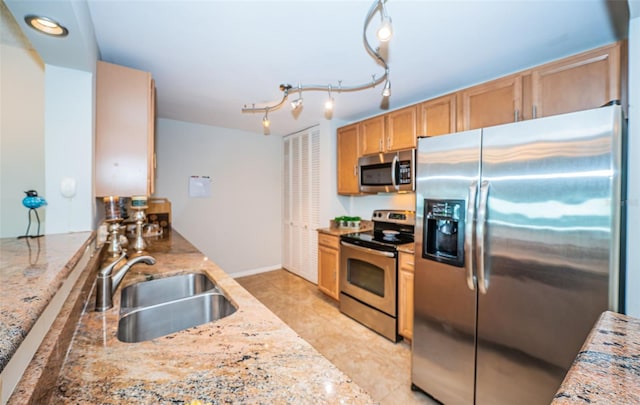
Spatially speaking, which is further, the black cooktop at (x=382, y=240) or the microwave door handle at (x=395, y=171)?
the microwave door handle at (x=395, y=171)

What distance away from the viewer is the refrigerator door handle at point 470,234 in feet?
4.80

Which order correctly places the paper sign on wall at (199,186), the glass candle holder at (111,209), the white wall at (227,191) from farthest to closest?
the paper sign on wall at (199,186)
the white wall at (227,191)
the glass candle holder at (111,209)

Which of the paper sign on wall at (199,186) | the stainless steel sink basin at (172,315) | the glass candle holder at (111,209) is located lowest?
the stainless steel sink basin at (172,315)

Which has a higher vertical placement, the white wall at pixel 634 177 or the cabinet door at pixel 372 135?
the cabinet door at pixel 372 135

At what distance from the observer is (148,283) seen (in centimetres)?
144

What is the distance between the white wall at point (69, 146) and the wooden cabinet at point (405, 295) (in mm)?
2155

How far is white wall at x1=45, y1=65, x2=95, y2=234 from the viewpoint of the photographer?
1.34m

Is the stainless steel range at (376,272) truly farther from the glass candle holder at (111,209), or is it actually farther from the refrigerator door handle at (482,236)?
the glass candle holder at (111,209)

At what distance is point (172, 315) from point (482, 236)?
1.64m

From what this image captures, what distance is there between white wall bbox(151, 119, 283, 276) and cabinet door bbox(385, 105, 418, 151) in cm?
220

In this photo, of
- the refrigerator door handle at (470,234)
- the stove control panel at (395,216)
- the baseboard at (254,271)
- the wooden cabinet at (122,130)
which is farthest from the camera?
the baseboard at (254,271)

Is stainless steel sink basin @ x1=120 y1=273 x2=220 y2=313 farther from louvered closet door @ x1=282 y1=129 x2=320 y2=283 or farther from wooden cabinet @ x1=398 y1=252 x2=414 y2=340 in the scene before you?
louvered closet door @ x1=282 y1=129 x2=320 y2=283

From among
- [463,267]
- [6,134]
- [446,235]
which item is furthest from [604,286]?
[6,134]

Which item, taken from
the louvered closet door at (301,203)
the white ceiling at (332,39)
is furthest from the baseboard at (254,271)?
the white ceiling at (332,39)
